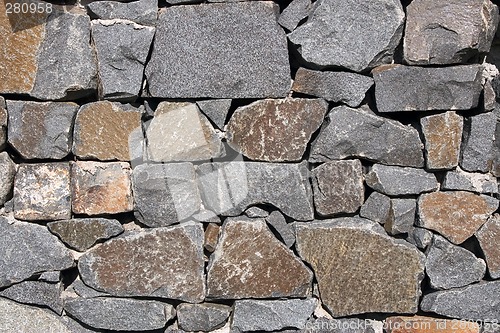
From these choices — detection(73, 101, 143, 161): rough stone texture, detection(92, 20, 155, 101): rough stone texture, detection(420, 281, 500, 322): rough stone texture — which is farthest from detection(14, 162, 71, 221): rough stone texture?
detection(420, 281, 500, 322): rough stone texture

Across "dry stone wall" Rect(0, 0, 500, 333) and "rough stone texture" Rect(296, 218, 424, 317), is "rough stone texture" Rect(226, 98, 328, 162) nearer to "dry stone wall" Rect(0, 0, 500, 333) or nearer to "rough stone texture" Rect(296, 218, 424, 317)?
"dry stone wall" Rect(0, 0, 500, 333)

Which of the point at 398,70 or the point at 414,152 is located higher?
the point at 398,70

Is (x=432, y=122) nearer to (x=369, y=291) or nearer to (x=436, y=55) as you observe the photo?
(x=436, y=55)

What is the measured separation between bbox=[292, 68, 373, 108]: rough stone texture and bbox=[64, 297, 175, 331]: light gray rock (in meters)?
1.05

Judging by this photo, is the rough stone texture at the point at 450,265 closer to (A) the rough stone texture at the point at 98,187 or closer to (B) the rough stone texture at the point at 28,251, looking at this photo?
(A) the rough stone texture at the point at 98,187

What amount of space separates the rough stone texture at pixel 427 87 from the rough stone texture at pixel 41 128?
1191 mm

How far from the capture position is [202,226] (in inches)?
96.7

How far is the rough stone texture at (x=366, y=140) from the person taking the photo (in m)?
2.33

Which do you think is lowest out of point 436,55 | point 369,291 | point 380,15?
point 369,291

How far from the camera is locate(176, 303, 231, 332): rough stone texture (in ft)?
8.11

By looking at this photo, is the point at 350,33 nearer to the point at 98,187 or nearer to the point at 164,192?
the point at 164,192

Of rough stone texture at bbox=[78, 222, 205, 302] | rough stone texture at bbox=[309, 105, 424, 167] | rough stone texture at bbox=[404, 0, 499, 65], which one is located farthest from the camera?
rough stone texture at bbox=[78, 222, 205, 302]

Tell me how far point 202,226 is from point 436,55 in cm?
111

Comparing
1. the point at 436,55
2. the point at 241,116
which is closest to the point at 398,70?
the point at 436,55
